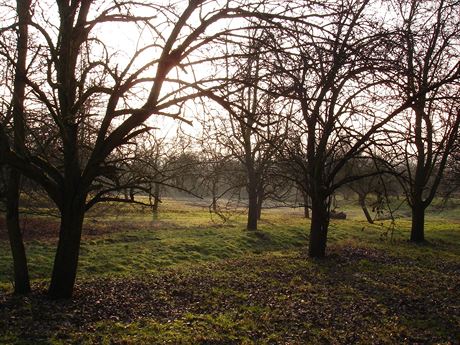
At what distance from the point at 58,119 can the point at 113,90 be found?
3.97 ft

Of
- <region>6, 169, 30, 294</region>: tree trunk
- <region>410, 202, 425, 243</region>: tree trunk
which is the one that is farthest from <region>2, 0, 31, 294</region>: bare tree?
<region>410, 202, 425, 243</region>: tree trunk

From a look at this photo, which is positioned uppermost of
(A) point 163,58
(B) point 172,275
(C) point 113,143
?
(A) point 163,58

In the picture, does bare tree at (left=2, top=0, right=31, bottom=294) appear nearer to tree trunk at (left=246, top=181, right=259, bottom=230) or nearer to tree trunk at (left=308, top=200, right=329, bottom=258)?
tree trunk at (left=308, top=200, right=329, bottom=258)

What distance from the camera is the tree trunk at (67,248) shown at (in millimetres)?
9547

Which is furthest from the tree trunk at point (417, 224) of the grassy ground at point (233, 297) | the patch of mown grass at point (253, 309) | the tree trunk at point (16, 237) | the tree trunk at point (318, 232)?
the tree trunk at point (16, 237)

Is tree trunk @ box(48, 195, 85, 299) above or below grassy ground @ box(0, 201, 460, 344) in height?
above

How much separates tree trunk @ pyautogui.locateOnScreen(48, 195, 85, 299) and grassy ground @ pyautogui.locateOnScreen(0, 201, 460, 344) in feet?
1.31

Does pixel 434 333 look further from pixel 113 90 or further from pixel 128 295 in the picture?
pixel 113 90

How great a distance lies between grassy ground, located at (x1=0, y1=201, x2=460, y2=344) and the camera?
793 centimetres

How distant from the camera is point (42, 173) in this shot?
9.26m

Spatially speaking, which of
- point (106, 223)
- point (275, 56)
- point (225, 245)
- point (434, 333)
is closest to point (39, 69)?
point (275, 56)

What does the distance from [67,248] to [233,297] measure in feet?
13.2

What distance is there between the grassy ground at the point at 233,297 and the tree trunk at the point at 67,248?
1.31ft

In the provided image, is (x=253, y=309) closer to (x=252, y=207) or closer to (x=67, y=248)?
(x=67, y=248)
